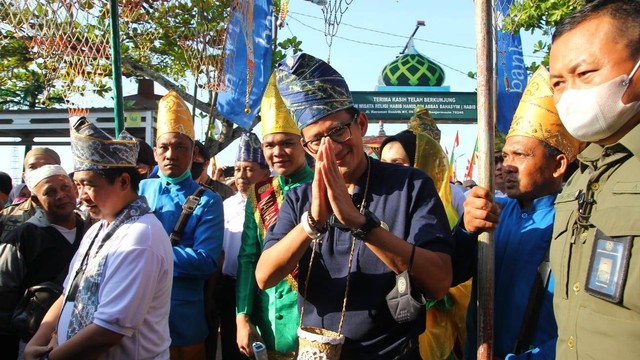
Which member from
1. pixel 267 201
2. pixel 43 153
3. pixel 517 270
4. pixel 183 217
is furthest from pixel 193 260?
pixel 43 153

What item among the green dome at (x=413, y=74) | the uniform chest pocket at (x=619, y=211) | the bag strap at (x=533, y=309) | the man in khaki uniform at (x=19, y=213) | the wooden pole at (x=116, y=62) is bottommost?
the bag strap at (x=533, y=309)

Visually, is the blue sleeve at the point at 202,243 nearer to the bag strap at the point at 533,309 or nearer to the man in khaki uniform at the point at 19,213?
the man in khaki uniform at the point at 19,213

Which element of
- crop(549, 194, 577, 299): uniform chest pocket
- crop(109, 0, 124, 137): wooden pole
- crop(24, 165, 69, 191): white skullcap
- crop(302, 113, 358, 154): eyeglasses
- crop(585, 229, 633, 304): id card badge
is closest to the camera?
crop(585, 229, 633, 304): id card badge

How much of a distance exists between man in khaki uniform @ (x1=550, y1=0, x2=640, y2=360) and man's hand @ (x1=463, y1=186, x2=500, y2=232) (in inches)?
17.8

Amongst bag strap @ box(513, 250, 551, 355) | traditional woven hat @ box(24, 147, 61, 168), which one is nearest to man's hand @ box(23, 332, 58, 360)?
bag strap @ box(513, 250, 551, 355)

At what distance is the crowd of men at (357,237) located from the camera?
155cm

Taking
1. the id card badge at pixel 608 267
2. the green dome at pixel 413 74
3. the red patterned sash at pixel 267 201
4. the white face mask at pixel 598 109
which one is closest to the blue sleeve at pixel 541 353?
the id card badge at pixel 608 267

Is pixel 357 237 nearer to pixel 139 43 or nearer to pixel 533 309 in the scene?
pixel 533 309

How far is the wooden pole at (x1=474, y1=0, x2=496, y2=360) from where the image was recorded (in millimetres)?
2242

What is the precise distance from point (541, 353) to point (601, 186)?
3.19 feet

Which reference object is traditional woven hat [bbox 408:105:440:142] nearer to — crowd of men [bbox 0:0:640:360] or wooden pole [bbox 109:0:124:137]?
crowd of men [bbox 0:0:640:360]

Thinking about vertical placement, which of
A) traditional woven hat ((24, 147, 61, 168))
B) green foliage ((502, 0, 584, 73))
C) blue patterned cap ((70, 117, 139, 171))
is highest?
green foliage ((502, 0, 584, 73))

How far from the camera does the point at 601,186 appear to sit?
5.18 ft

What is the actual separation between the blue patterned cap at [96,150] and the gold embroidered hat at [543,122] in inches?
74.7
